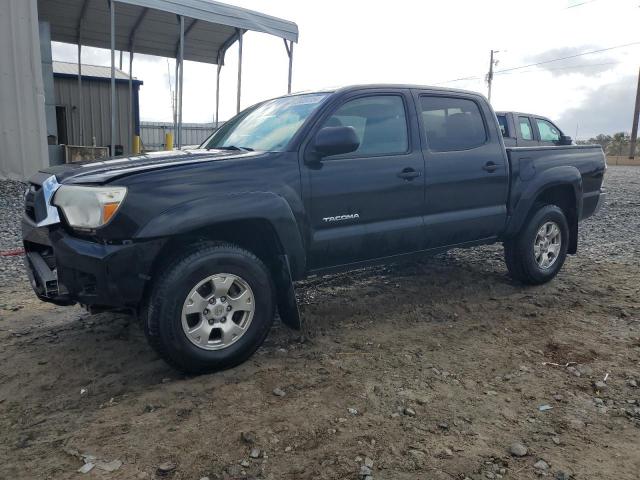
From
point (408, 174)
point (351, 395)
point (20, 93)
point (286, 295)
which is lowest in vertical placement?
point (351, 395)

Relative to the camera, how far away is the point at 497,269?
580cm

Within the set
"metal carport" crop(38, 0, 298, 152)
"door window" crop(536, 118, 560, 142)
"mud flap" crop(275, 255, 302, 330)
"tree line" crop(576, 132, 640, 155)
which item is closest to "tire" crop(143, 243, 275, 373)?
"mud flap" crop(275, 255, 302, 330)

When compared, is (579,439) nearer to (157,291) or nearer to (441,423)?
(441,423)

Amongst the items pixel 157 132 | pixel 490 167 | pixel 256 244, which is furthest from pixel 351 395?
pixel 157 132

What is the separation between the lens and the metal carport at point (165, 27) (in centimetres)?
1048

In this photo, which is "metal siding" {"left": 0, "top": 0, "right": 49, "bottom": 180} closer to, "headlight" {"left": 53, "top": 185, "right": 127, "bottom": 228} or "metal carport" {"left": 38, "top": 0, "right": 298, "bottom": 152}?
"metal carport" {"left": 38, "top": 0, "right": 298, "bottom": 152}

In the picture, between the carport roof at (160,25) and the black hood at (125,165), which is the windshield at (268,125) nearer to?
the black hood at (125,165)

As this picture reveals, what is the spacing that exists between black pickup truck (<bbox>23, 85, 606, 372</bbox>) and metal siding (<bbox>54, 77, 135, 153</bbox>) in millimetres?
14966

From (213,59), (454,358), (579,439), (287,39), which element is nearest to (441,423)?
(579,439)

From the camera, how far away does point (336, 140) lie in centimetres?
337

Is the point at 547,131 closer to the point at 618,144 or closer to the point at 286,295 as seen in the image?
the point at 286,295

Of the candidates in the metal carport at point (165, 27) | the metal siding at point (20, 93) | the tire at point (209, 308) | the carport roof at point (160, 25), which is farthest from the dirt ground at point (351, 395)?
the carport roof at point (160, 25)

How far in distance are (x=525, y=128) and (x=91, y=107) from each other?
46.0 feet

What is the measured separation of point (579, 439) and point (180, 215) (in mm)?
2417
